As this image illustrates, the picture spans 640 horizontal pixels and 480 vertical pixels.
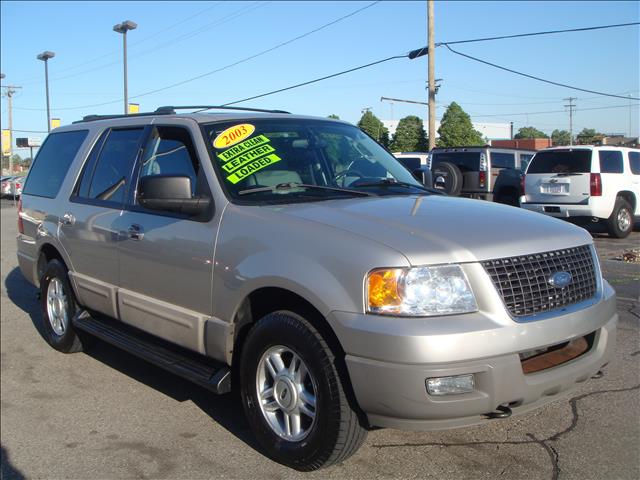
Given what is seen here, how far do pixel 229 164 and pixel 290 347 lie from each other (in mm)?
1342

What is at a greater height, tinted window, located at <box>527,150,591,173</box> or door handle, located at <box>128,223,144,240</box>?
tinted window, located at <box>527,150,591,173</box>

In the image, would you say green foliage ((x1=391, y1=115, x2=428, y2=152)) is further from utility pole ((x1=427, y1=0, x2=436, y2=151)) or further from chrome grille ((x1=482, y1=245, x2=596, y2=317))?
chrome grille ((x1=482, y1=245, x2=596, y2=317))

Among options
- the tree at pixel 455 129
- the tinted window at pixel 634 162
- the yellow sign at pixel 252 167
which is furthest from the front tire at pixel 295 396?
the tree at pixel 455 129

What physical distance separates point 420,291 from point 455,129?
39.5m

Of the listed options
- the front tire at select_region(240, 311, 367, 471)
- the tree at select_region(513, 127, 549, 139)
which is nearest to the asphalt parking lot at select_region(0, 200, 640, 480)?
the front tire at select_region(240, 311, 367, 471)

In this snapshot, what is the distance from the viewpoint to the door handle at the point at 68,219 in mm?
5181

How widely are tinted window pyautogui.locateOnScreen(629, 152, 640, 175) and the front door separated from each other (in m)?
11.7

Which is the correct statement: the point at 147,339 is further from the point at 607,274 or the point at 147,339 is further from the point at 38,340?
the point at 607,274

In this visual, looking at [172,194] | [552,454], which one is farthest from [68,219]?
[552,454]

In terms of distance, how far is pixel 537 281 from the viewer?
3029mm

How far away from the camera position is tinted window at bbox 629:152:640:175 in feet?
43.5

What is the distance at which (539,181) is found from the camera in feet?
43.1

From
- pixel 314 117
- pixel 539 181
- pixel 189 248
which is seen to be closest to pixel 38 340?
pixel 189 248

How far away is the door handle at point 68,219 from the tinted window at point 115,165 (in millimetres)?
260
